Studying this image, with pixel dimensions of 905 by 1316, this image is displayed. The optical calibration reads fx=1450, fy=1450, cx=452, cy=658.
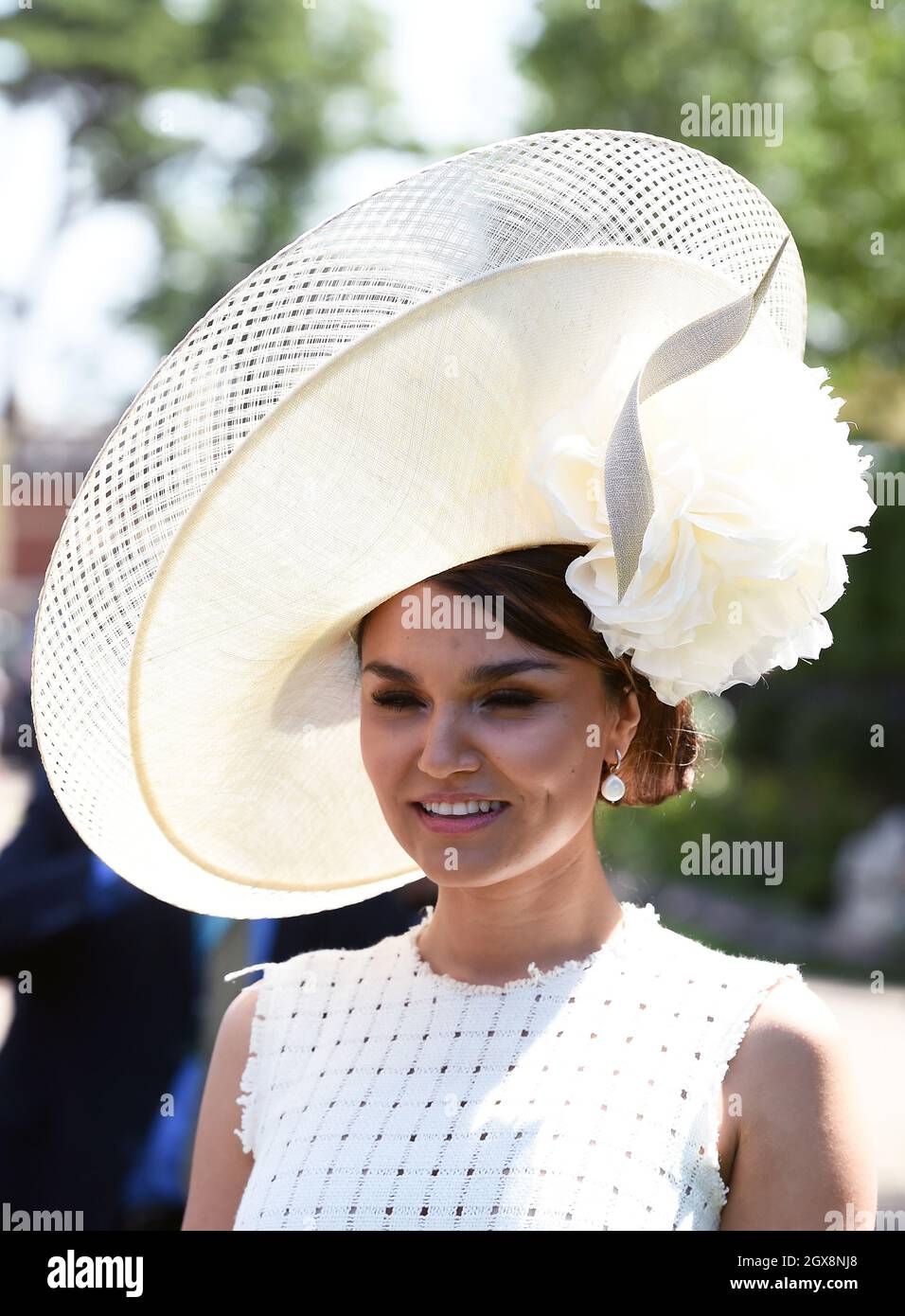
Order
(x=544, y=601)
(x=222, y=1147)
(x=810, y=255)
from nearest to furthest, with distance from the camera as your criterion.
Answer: (x=544, y=601), (x=222, y=1147), (x=810, y=255)

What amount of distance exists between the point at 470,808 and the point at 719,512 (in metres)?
0.49

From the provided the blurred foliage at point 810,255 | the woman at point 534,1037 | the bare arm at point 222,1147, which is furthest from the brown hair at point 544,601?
the blurred foliage at point 810,255

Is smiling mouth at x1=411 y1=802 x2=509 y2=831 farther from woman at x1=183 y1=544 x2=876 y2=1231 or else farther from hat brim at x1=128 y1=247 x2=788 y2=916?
hat brim at x1=128 y1=247 x2=788 y2=916

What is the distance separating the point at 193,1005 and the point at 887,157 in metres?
7.67

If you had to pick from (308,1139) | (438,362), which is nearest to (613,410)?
(438,362)

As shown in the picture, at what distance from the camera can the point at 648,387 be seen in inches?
69.2

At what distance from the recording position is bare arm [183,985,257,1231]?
211cm

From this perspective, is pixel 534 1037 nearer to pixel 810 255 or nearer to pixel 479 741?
pixel 479 741

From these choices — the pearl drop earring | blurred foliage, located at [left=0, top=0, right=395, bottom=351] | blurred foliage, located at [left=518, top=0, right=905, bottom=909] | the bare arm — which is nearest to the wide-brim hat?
the pearl drop earring

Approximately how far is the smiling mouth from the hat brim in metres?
0.30

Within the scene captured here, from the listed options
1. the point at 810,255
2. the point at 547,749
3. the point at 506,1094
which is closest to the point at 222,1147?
the point at 506,1094

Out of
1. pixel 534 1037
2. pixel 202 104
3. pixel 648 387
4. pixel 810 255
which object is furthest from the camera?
pixel 202 104
